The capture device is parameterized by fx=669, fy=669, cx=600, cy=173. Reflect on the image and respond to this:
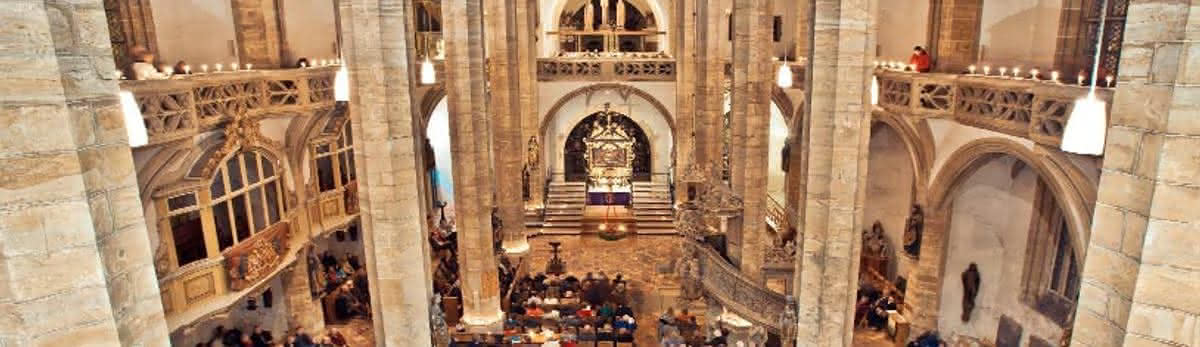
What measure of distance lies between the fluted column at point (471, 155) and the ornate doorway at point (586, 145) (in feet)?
40.6

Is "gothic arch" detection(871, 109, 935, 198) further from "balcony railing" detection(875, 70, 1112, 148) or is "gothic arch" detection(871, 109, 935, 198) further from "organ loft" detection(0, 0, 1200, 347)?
"balcony railing" detection(875, 70, 1112, 148)

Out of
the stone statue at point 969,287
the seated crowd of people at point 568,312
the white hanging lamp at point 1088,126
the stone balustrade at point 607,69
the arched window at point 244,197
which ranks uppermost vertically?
the stone balustrade at point 607,69

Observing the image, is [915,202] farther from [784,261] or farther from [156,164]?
[156,164]

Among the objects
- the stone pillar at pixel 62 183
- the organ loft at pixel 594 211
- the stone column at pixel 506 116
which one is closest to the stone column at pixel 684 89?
the organ loft at pixel 594 211

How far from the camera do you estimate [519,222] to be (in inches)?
665

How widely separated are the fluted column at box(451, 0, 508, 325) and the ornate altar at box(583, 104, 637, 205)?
1207 cm

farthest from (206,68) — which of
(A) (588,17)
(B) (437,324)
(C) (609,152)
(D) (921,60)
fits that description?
(A) (588,17)

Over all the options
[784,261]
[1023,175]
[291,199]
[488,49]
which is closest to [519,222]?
[488,49]

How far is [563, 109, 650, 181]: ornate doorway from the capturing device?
→ 81.1 feet

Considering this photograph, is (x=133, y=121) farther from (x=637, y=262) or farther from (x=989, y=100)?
(x=637, y=262)

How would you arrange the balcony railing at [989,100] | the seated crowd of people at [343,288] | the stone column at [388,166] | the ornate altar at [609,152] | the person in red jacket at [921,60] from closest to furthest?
the stone column at [388,166] < the balcony railing at [989,100] < the person in red jacket at [921,60] < the seated crowd of people at [343,288] < the ornate altar at [609,152]

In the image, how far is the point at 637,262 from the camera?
59.6 ft

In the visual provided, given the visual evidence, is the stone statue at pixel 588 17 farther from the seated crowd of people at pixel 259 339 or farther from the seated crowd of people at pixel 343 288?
the seated crowd of people at pixel 259 339

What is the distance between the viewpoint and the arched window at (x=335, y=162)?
14.0 metres
